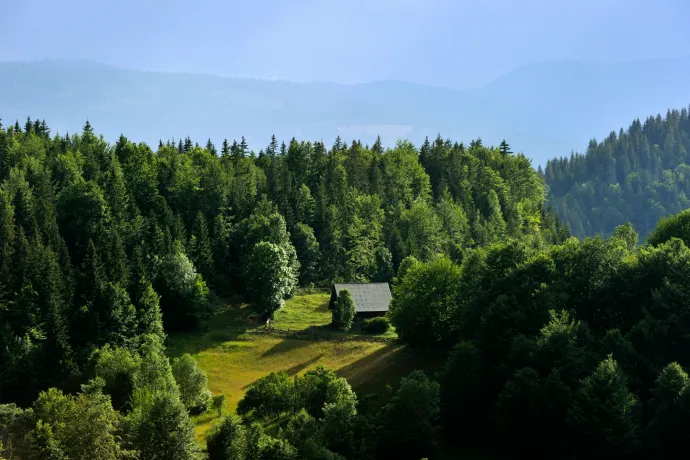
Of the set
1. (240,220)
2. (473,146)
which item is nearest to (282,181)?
(240,220)

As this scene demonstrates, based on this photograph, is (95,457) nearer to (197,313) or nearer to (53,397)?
(53,397)

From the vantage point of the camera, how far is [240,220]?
322 feet

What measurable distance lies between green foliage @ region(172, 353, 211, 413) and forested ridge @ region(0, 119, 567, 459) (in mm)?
148

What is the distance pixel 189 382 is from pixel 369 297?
35.3 metres

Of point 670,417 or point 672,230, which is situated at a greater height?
point 672,230

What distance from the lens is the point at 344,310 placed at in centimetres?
7475

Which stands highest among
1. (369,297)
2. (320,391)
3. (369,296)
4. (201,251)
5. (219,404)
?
(201,251)

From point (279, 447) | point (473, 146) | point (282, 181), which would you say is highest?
point (473, 146)

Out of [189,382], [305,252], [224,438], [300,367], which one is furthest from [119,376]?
[305,252]

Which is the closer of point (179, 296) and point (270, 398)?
point (270, 398)

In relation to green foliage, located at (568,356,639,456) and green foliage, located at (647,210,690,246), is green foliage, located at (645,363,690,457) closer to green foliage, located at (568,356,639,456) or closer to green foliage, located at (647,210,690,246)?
green foliage, located at (568,356,639,456)

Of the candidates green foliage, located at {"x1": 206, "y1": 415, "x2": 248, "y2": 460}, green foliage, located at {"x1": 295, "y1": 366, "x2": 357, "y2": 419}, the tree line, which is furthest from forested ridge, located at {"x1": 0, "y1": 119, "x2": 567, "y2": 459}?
the tree line

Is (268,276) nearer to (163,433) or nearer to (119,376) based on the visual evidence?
(119,376)

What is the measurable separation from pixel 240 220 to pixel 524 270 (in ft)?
180
